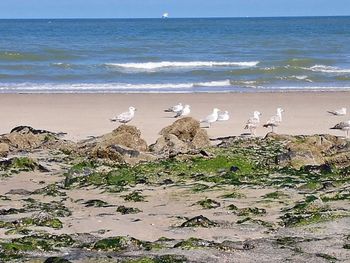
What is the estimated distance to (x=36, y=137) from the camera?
1323cm

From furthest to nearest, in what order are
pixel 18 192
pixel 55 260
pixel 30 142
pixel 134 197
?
1. pixel 30 142
2. pixel 18 192
3. pixel 134 197
4. pixel 55 260

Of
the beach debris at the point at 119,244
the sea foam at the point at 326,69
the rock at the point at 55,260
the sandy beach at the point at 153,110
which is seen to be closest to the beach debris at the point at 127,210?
the beach debris at the point at 119,244

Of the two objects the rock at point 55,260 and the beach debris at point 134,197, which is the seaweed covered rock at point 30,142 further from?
the rock at point 55,260

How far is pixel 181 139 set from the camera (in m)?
13.0

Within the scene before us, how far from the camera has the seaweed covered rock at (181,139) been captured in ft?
39.7

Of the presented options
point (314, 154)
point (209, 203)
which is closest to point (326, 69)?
point (314, 154)

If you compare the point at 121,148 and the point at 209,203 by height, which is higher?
the point at 121,148

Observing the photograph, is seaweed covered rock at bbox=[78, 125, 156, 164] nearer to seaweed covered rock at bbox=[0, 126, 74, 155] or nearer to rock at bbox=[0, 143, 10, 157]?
seaweed covered rock at bbox=[0, 126, 74, 155]

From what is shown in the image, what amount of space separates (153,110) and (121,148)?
30.5ft

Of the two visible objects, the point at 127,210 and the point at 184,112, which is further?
the point at 184,112

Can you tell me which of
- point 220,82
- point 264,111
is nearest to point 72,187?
point 264,111

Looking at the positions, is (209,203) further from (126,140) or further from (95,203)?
(126,140)

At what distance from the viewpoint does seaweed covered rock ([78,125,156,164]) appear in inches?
434

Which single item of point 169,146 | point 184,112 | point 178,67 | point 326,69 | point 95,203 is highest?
point 178,67
